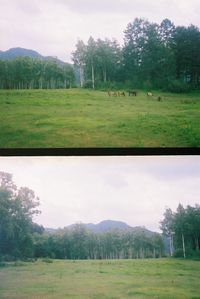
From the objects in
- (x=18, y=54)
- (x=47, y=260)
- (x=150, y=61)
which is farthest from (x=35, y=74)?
(x=47, y=260)

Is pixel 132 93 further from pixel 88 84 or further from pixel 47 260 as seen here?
pixel 47 260

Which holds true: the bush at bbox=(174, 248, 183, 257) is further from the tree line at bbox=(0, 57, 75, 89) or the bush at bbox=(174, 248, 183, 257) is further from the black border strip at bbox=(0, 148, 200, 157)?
the tree line at bbox=(0, 57, 75, 89)

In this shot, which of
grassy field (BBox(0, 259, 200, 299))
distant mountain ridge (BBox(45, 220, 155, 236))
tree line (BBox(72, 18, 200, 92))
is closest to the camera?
grassy field (BBox(0, 259, 200, 299))

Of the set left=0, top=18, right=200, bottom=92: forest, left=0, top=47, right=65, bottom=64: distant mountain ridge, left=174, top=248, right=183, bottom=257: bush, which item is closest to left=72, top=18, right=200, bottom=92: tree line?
left=0, top=18, right=200, bottom=92: forest

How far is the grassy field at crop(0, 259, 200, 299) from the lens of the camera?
2.97 meters

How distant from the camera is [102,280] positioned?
302cm

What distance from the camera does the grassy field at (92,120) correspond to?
10.1 feet

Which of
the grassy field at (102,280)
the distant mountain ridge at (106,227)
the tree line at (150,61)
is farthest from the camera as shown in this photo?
the tree line at (150,61)

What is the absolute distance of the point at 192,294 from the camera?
306 cm

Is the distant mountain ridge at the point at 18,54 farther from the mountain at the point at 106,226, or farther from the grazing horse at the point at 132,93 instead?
the mountain at the point at 106,226

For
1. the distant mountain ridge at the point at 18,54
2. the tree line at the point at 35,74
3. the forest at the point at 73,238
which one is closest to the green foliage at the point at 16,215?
the forest at the point at 73,238

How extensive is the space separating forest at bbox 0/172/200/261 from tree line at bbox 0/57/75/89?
0.54 metres

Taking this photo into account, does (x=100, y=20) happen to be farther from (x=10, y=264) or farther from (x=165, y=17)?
(x=10, y=264)

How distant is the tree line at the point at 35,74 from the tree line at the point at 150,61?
0.30 feet
